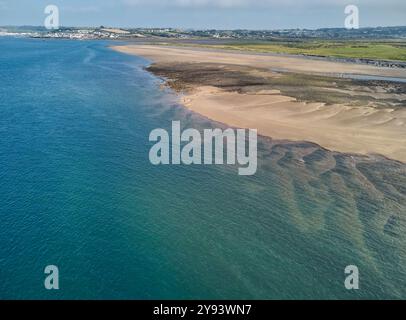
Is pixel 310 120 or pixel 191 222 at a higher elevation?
pixel 310 120

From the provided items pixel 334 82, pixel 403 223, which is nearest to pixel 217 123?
pixel 403 223

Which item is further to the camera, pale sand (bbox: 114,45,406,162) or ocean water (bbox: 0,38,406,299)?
pale sand (bbox: 114,45,406,162)

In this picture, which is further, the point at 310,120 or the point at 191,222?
the point at 310,120

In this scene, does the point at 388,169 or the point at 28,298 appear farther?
the point at 388,169

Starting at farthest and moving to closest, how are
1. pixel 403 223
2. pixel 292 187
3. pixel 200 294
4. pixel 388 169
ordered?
pixel 388 169 < pixel 292 187 < pixel 403 223 < pixel 200 294

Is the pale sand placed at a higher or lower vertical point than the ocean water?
higher

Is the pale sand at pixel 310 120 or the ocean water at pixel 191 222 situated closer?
the ocean water at pixel 191 222

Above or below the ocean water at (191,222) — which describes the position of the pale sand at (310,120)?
above
